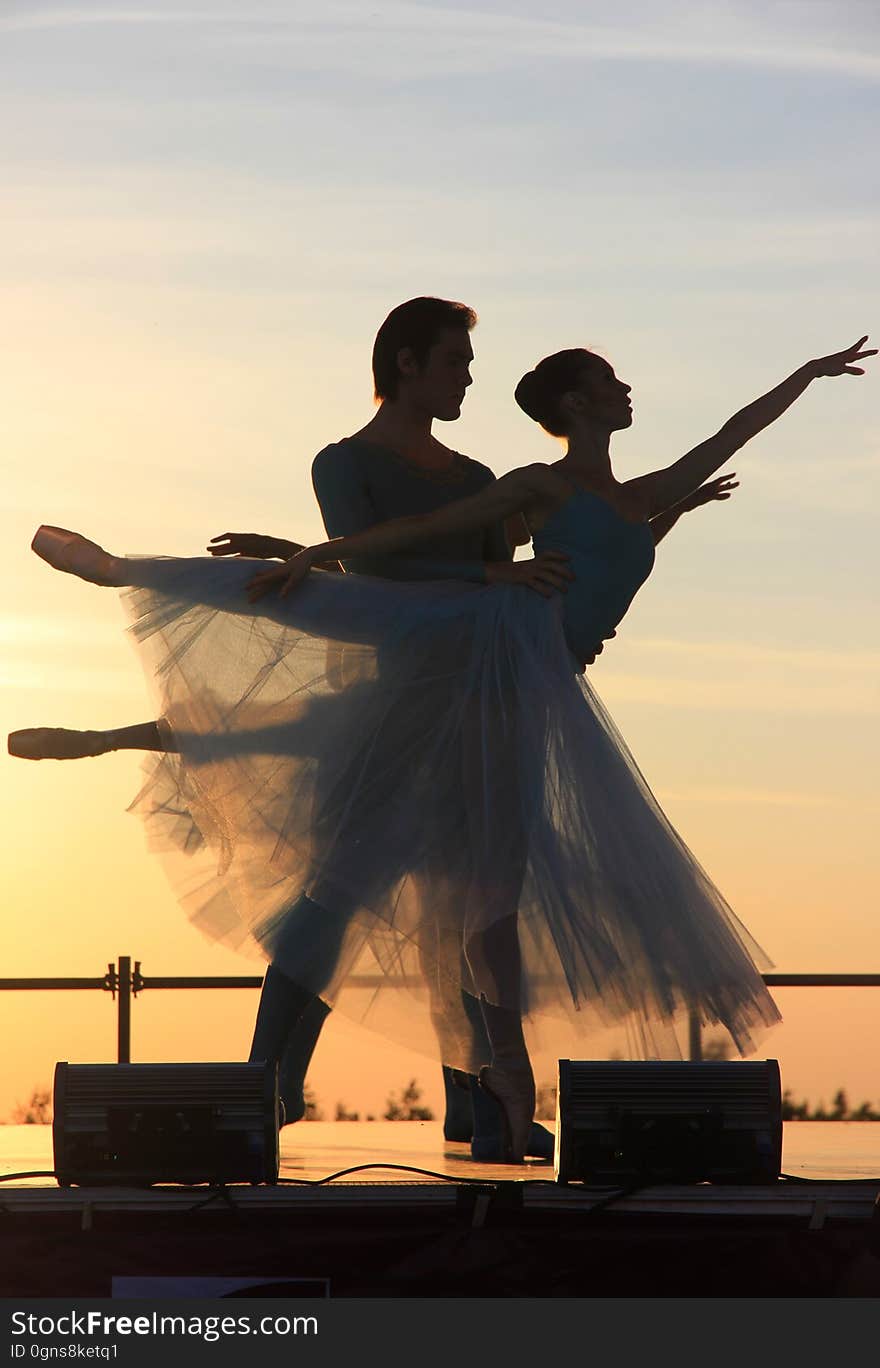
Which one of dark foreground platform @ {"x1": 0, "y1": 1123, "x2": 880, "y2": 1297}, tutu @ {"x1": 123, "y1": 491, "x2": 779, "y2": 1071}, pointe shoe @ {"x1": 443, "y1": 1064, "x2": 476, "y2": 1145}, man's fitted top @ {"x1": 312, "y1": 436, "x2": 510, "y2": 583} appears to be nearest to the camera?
dark foreground platform @ {"x1": 0, "y1": 1123, "x2": 880, "y2": 1297}

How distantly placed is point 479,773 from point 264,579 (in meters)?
0.63

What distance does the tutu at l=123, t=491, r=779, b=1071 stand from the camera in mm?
3873

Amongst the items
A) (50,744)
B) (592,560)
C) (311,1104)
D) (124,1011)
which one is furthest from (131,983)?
(592,560)

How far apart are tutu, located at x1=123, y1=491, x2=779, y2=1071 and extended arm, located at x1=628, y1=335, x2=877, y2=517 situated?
19 centimetres

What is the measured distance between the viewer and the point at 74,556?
4246 millimetres

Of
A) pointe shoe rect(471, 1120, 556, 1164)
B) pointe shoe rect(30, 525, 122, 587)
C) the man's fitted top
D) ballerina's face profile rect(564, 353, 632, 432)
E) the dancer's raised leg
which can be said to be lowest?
pointe shoe rect(471, 1120, 556, 1164)

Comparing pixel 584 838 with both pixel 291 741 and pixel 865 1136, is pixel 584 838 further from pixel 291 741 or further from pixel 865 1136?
pixel 865 1136

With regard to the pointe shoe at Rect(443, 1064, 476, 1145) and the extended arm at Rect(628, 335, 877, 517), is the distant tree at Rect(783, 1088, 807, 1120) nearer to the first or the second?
the pointe shoe at Rect(443, 1064, 476, 1145)

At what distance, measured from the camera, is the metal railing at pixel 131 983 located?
6.21 m

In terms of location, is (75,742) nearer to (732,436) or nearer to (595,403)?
(595,403)

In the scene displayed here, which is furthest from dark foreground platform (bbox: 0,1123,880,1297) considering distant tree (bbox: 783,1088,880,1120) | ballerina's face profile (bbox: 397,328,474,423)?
distant tree (bbox: 783,1088,880,1120)

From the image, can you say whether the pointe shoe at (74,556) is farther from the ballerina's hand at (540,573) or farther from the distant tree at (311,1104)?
the distant tree at (311,1104)

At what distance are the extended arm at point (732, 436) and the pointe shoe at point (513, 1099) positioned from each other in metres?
1.27

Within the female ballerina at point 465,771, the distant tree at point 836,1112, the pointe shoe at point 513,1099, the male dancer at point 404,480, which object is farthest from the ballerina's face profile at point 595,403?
the distant tree at point 836,1112
